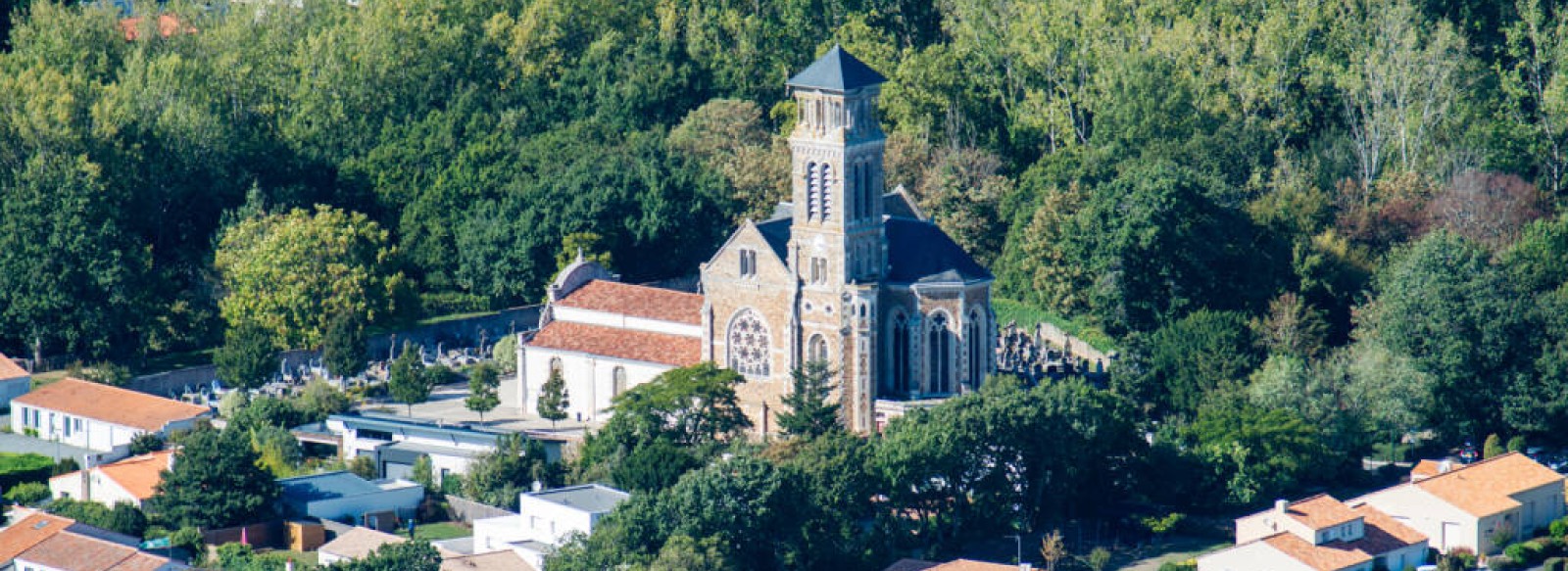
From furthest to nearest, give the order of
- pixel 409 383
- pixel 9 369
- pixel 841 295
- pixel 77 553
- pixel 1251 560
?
pixel 9 369 < pixel 409 383 < pixel 841 295 < pixel 77 553 < pixel 1251 560

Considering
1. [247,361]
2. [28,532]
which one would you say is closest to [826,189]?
[247,361]

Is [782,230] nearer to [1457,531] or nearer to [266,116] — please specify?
[1457,531]

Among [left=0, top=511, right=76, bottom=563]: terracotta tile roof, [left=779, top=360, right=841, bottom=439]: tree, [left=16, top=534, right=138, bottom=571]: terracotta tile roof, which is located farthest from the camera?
[left=779, top=360, right=841, bottom=439]: tree

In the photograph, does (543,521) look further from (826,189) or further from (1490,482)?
(1490,482)

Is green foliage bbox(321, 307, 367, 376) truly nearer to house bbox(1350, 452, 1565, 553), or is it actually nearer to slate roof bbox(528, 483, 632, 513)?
slate roof bbox(528, 483, 632, 513)

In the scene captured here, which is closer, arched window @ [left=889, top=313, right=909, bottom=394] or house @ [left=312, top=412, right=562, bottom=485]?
house @ [left=312, top=412, right=562, bottom=485]

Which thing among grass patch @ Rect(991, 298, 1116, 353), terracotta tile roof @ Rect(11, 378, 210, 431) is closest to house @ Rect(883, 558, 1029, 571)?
grass patch @ Rect(991, 298, 1116, 353)
